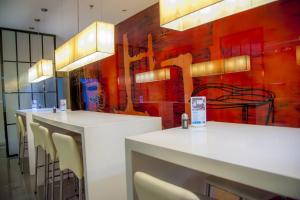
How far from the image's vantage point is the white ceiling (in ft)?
11.1

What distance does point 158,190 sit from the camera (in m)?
0.70

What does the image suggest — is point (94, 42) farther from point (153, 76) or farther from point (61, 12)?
point (61, 12)

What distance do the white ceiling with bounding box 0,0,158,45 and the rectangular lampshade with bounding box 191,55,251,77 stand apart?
1454 mm

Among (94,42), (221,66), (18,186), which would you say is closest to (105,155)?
(94,42)

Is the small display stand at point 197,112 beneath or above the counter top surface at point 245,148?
above

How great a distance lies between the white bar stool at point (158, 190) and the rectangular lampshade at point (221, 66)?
1.93 metres

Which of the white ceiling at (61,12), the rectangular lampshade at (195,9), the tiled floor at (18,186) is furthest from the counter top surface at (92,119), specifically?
the white ceiling at (61,12)

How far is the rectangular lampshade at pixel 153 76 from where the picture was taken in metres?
3.34

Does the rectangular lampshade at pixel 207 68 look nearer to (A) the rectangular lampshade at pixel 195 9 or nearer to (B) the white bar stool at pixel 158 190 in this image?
(A) the rectangular lampshade at pixel 195 9

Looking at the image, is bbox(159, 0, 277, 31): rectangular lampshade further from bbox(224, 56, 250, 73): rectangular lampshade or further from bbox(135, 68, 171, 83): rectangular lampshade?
bbox(135, 68, 171, 83): rectangular lampshade

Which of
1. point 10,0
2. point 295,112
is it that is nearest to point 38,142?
point 10,0

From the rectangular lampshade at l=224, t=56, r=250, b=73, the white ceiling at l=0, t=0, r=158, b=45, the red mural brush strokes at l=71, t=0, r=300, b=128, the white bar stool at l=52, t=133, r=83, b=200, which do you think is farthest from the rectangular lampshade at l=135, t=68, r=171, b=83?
the white bar stool at l=52, t=133, r=83, b=200

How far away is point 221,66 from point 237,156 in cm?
196

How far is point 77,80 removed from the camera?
607 cm
